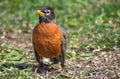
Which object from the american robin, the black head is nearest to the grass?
the american robin

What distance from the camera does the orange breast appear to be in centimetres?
902

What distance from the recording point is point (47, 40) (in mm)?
9016

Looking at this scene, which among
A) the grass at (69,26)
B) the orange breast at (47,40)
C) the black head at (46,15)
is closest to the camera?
the orange breast at (47,40)

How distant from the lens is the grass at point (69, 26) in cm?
968

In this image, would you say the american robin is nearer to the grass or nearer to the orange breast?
the orange breast

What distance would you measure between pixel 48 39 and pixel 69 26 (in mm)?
3869

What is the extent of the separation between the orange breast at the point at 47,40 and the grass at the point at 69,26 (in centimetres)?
43

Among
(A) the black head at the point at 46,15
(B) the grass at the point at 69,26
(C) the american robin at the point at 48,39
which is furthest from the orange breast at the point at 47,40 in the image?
(B) the grass at the point at 69,26

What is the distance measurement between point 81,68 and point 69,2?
16.4ft

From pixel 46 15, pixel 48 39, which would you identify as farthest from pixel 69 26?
pixel 48 39

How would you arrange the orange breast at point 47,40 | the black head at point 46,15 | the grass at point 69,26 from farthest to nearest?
the grass at point 69,26
the black head at point 46,15
the orange breast at point 47,40

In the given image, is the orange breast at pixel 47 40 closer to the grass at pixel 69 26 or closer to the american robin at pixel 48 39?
the american robin at pixel 48 39

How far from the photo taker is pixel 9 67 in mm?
9312

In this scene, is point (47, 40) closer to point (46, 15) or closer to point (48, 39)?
point (48, 39)
